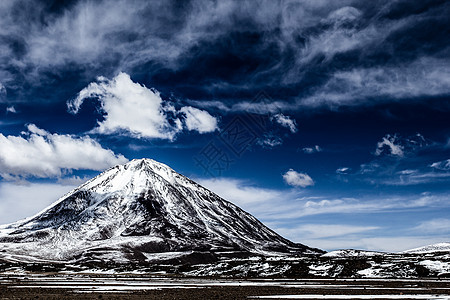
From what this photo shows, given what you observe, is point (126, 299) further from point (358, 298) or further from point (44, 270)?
point (44, 270)

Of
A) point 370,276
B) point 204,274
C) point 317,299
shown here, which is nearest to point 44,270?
point 204,274

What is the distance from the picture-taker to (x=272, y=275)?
97.2 metres

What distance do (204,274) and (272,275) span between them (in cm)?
2066

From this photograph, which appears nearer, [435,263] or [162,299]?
[162,299]

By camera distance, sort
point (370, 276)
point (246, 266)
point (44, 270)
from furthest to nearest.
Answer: point (44, 270) < point (246, 266) < point (370, 276)

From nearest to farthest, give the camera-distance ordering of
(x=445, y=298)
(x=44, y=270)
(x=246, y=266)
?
(x=445, y=298) → (x=246, y=266) → (x=44, y=270)

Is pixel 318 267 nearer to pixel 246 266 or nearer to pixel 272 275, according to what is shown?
pixel 272 275

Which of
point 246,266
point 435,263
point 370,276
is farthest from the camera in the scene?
point 246,266

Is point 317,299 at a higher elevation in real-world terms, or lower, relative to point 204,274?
lower

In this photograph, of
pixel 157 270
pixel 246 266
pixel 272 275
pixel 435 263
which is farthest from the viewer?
pixel 157 270

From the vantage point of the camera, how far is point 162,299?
37.6 meters

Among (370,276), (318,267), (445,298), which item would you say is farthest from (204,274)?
(445,298)

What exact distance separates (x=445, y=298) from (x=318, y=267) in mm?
65468

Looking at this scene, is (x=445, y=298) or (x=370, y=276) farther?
(x=370, y=276)
